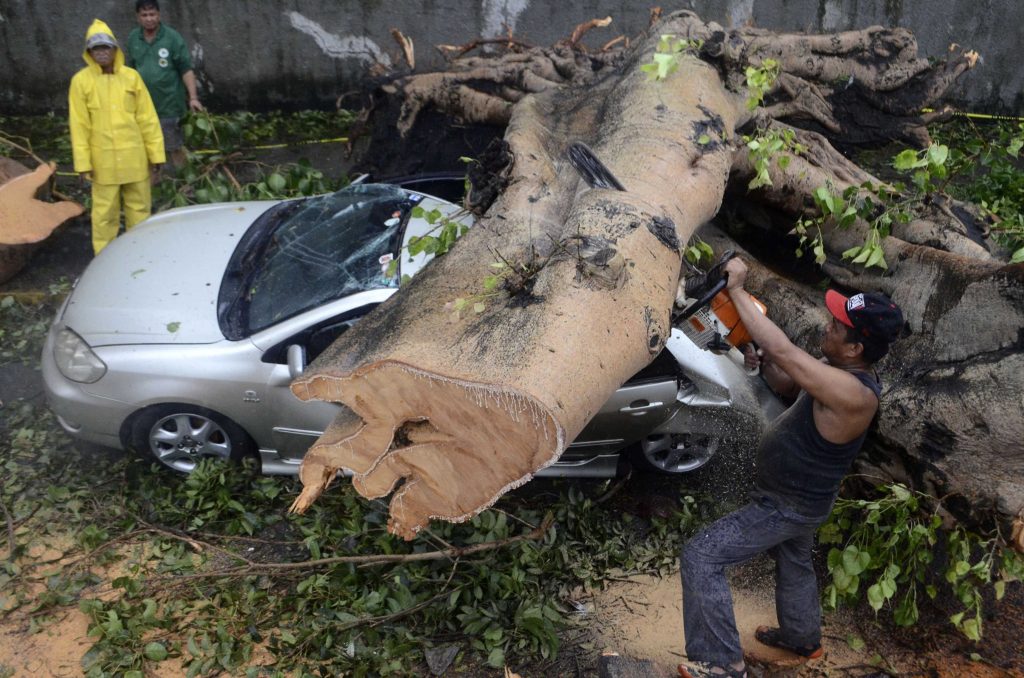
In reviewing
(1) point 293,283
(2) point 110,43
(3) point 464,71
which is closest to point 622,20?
(3) point 464,71

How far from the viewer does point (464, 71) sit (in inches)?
267

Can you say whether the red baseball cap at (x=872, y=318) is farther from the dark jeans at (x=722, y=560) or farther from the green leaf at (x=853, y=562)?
the green leaf at (x=853, y=562)

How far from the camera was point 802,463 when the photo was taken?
11.8ft

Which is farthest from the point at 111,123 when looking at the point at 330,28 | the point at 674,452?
the point at 674,452

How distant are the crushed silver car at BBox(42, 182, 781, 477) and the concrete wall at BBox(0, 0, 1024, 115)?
15.5 feet

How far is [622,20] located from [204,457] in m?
7.21

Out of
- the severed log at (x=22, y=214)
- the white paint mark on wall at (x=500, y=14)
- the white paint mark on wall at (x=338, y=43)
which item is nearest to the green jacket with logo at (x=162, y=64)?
the severed log at (x=22, y=214)

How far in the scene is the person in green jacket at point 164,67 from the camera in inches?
298

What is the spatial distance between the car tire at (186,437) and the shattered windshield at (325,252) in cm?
57

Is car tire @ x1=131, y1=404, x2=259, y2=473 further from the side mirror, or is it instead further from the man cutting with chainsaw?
the man cutting with chainsaw

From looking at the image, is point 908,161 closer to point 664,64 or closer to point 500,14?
point 664,64

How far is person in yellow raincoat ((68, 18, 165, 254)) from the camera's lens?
6.49 metres

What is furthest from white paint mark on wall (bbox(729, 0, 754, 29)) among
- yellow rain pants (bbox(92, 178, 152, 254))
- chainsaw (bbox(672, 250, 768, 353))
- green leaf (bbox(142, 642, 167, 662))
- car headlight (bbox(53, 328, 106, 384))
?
green leaf (bbox(142, 642, 167, 662))

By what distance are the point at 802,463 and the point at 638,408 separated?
1451 millimetres
